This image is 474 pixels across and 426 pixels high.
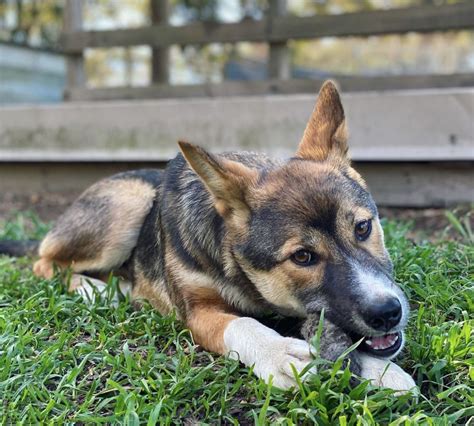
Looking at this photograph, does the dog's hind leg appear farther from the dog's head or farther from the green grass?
the dog's head

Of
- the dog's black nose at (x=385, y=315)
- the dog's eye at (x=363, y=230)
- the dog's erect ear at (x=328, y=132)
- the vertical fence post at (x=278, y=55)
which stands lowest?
the dog's black nose at (x=385, y=315)

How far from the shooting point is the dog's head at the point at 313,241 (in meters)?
2.55

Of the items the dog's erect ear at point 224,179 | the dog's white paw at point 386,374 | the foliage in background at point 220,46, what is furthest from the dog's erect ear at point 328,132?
the foliage in background at point 220,46

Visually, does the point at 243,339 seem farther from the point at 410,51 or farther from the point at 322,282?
the point at 410,51

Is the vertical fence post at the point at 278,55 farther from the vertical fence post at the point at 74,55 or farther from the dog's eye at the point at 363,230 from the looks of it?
the dog's eye at the point at 363,230

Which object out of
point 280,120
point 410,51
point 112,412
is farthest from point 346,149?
point 410,51

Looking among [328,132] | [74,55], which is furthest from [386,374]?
[74,55]

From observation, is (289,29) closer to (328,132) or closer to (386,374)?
(328,132)

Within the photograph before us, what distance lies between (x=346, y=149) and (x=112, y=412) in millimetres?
1862

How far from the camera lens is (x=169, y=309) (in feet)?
11.7

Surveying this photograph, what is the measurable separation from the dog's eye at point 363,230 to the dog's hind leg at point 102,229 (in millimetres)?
1786

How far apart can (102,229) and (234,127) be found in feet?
9.28

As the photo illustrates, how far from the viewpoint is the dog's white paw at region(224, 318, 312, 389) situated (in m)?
2.49

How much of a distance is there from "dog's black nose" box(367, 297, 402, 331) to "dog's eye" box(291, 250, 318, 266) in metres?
0.39
